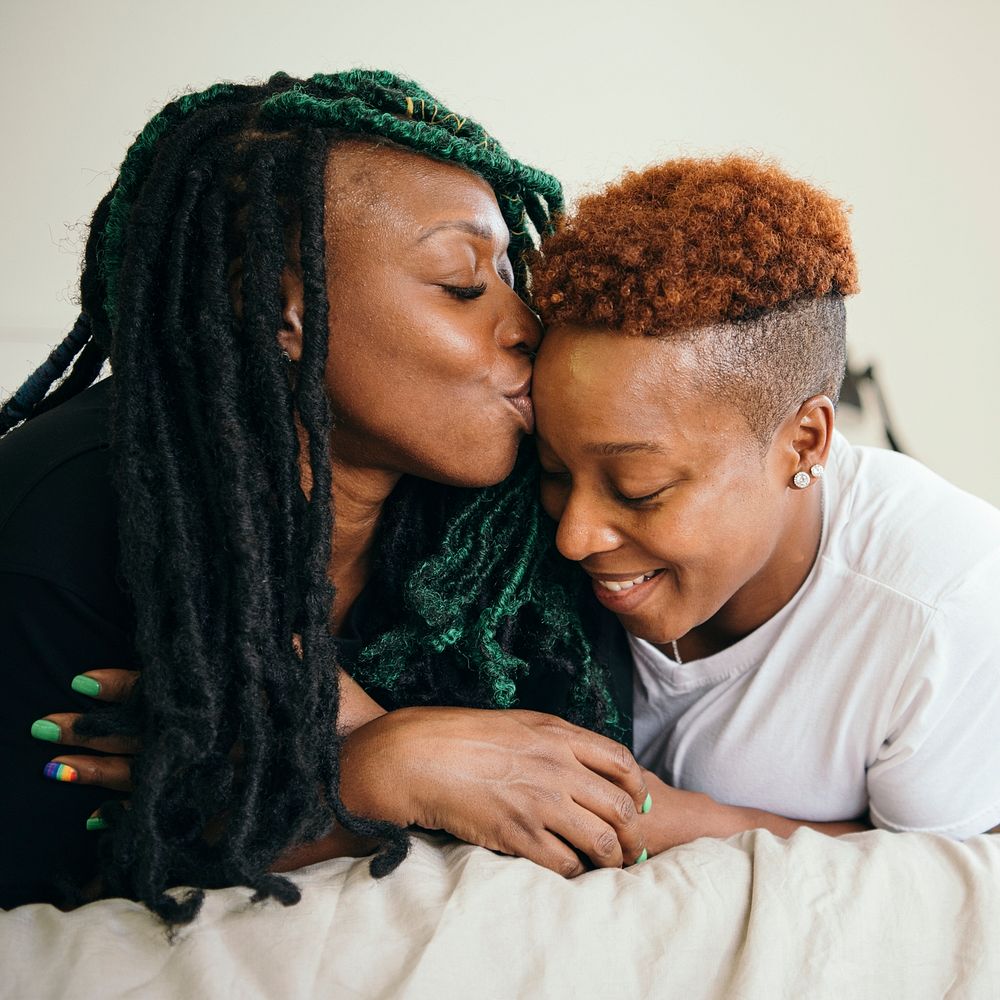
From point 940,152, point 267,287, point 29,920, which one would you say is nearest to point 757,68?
point 940,152

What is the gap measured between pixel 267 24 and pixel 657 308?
1.40 m

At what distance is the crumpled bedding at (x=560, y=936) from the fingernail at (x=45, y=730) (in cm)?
16

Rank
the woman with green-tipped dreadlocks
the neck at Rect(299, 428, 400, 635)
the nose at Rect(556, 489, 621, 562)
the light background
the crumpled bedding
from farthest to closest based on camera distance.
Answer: the light background
the neck at Rect(299, 428, 400, 635)
the nose at Rect(556, 489, 621, 562)
the woman with green-tipped dreadlocks
the crumpled bedding

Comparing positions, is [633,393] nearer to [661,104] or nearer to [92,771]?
[92,771]

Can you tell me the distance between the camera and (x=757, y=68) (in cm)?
213

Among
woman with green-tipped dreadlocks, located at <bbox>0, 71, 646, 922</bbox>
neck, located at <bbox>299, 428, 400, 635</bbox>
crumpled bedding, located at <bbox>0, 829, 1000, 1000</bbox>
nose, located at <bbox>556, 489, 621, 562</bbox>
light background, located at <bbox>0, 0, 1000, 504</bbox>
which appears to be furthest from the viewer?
light background, located at <bbox>0, 0, 1000, 504</bbox>

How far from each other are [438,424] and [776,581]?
0.47 m

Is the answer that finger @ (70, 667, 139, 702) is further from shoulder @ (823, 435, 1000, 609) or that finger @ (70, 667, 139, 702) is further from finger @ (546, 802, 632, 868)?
shoulder @ (823, 435, 1000, 609)

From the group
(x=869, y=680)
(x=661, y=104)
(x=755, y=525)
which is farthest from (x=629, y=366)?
(x=661, y=104)

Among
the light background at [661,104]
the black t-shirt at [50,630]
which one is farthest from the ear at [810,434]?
the light background at [661,104]

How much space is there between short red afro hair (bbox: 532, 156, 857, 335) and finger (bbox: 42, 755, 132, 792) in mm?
637

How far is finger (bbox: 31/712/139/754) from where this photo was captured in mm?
1024

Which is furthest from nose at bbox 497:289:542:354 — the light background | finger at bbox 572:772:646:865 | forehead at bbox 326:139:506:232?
the light background

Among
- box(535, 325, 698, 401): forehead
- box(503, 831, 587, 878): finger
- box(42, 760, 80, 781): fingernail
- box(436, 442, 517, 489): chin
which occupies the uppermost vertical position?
box(535, 325, 698, 401): forehead
